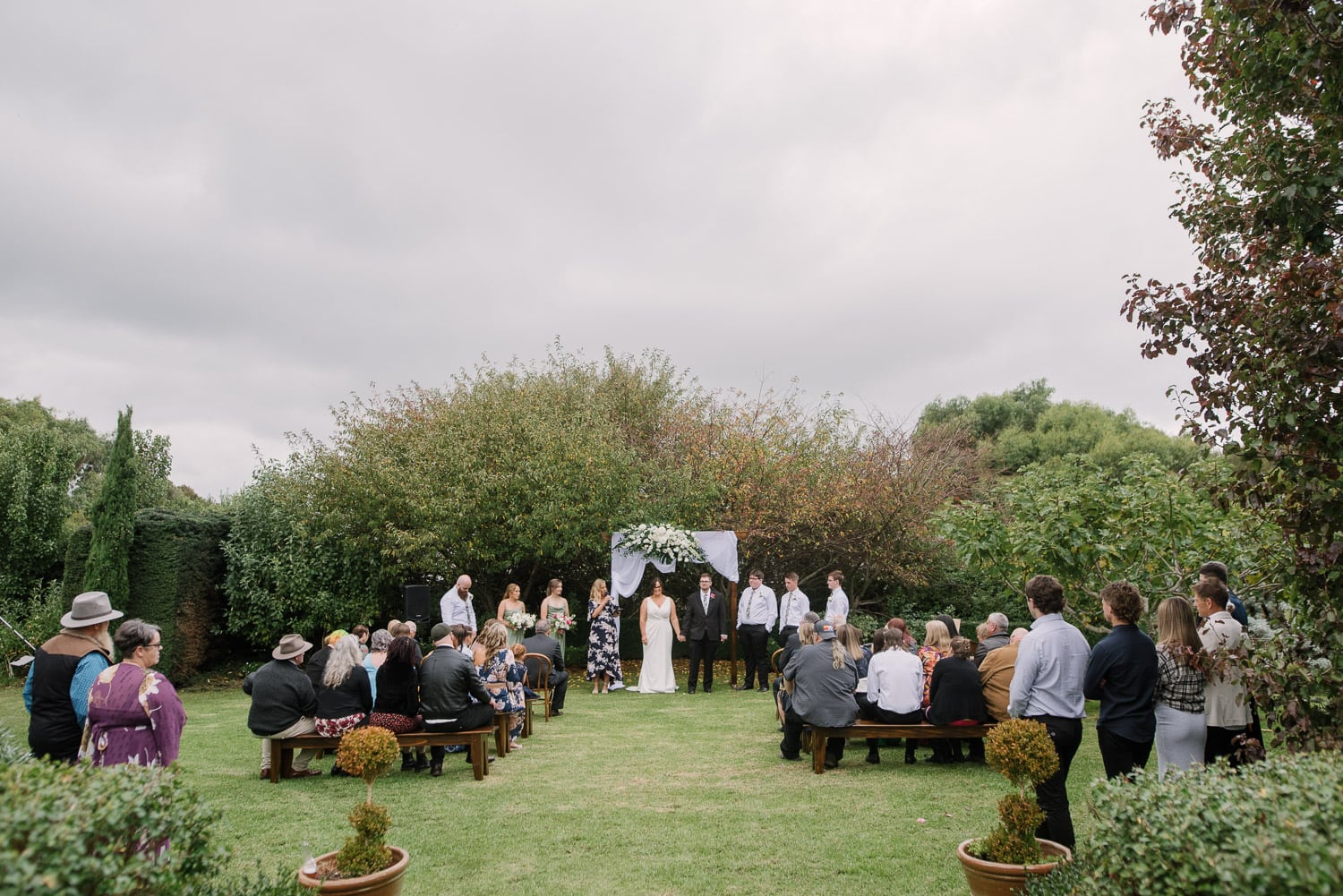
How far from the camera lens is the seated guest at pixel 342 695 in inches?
305

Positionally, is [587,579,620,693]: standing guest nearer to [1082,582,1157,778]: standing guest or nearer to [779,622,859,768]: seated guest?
[779,622,859,768]: seated guest

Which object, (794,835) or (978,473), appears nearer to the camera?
(794,835)

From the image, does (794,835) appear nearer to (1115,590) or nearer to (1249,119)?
(1115,590)

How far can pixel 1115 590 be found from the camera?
4.95m

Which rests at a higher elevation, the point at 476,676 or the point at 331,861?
the point at 476,676

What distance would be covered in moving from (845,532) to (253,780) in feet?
44.9

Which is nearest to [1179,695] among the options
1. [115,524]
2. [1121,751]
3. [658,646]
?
[1121,751]

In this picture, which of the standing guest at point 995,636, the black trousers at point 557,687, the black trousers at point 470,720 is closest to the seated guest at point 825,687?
the standing guest at point 995,636

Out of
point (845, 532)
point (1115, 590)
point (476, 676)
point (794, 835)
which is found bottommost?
point (794, 835)

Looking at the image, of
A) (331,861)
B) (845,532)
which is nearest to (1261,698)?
(331,861)

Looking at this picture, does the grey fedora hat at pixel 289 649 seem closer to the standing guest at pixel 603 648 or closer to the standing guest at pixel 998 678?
the standing guest at pixel 998 678

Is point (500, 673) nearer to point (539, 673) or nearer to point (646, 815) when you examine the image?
point (539, 673)

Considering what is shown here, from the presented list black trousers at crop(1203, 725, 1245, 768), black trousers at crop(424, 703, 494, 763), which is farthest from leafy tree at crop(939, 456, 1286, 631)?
black trousers at crop(424, 703, 494, 763)

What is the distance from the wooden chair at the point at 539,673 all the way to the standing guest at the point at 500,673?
151cm
